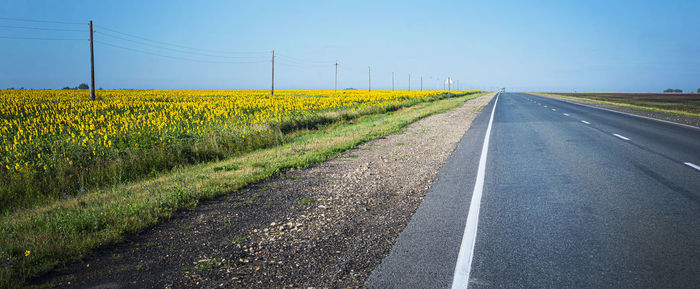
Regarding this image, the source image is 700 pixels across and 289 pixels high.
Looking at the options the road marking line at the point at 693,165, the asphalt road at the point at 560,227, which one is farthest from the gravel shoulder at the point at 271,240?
the road marking line at the point at 693,165

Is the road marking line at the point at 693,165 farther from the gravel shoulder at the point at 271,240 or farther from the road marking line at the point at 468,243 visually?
the gravel shoulder at the point at 271,240

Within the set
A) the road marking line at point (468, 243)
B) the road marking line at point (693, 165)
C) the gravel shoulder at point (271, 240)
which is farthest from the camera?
the road marking line at point (693, 165)

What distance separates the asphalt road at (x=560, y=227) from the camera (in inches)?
116

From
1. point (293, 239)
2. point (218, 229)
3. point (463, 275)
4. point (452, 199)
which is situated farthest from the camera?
point (452, 199)

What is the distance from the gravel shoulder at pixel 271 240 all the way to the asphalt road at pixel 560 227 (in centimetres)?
30

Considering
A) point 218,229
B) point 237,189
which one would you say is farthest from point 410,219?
point 237,189

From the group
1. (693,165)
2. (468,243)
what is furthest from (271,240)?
(693,165)

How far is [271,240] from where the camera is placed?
3.80 metres

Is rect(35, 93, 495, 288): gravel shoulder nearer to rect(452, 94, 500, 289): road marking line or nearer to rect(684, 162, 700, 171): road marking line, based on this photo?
rect(452, 94, 500, 289): road marking line

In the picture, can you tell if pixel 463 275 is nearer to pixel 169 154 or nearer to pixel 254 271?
pixel 254 271

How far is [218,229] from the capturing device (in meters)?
4.15

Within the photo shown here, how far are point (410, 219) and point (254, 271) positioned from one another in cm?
200

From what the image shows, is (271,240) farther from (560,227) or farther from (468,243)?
(560,227)

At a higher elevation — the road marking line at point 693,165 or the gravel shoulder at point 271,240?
the road marking line at point 693,165
